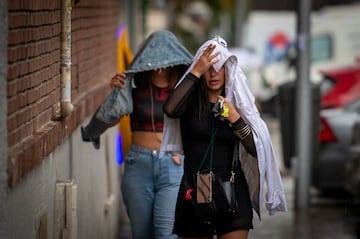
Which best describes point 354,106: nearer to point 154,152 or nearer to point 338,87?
point 338,87

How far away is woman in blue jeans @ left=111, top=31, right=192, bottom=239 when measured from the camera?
299 inches

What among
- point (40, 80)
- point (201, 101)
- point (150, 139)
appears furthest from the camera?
point (150, 139)

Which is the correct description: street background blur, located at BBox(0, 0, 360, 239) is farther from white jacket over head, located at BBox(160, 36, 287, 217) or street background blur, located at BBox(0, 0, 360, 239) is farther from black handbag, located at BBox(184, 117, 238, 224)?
white jacket over head, located at BBox(160, 36, 287, 217)

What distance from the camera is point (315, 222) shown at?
11.7m

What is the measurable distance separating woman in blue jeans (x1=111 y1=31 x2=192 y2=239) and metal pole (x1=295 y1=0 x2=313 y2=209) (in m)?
4.67

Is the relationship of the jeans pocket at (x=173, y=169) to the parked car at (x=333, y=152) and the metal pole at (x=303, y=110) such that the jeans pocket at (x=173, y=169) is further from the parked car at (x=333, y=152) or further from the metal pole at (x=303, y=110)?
the parked car at (x=333, y=152)

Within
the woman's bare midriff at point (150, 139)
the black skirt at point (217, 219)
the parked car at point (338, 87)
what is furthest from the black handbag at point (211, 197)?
the parked car at point (338, 87)

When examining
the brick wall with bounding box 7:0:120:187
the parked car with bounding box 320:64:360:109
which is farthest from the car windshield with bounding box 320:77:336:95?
the brick wall with bounding box 7:0:120:187

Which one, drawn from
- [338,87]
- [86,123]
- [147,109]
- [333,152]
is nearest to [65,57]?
[147,109]

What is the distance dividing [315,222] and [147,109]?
446 cm

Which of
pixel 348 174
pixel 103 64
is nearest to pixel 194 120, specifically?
pixel 103 64

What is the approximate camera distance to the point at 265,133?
21.4 feet

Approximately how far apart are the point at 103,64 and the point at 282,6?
347 centimetres

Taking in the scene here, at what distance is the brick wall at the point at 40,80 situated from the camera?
527 cm
